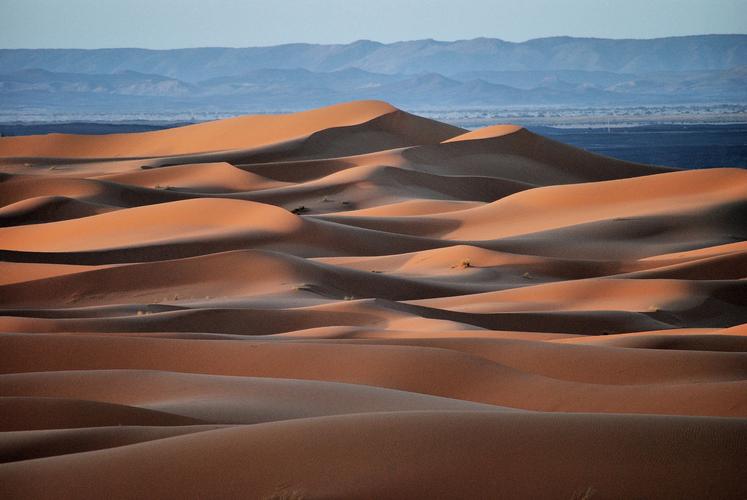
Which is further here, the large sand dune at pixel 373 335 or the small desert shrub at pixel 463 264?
the small desert shrub at pixel 463 264

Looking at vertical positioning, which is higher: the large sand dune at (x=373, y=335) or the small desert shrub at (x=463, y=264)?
the large sand dune at (x=373, y=335)

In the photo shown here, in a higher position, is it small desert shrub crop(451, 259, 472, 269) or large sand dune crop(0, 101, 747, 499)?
large sand dune crop(0, 101, 747, 499)

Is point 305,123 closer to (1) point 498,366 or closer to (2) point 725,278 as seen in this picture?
(2) point 725,278

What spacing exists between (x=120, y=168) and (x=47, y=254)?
2600 centimetres

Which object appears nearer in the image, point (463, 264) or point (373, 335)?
point (373, 335)

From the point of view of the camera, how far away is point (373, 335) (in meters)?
13.1

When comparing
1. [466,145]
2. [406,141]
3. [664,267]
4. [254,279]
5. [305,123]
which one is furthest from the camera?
[305,123]

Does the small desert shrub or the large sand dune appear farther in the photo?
the small desert shrub

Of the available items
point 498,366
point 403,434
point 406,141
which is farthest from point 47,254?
point 406,141

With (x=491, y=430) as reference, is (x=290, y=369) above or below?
below

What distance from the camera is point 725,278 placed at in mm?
20938

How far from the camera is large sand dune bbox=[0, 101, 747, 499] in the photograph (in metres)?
5.54

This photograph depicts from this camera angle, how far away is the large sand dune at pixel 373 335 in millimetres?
5543

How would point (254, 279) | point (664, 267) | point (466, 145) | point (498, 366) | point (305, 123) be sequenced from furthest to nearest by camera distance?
point (305, 123), point (466, 145), point (664, 267), point (254, 279), point (498, 366)
